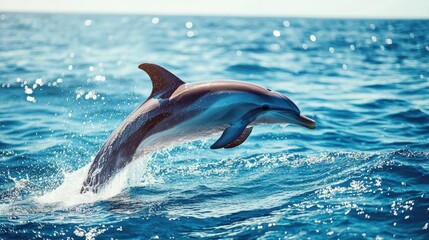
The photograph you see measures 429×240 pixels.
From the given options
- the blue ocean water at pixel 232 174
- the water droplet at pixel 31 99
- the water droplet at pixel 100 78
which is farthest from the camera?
the water droplet at pixel 100 78

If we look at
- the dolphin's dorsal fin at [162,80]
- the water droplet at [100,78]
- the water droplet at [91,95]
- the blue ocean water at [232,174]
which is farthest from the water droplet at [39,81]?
the dolphin's dorsal fin at [162,80]

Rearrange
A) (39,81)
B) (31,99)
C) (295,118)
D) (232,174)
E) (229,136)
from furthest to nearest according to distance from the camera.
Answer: (39,81), (31,99), (232,174), (295,118), (229,136)

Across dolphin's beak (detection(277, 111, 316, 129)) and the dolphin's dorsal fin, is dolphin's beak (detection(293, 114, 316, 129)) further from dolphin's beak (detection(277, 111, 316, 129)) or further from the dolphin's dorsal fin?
the dolphin's dorsal fin

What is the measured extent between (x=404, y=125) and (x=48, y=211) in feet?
26.9

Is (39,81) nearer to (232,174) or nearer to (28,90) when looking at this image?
(28,90)

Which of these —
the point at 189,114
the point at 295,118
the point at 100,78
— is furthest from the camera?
the point at 100,78

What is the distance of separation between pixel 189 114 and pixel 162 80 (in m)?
0.60

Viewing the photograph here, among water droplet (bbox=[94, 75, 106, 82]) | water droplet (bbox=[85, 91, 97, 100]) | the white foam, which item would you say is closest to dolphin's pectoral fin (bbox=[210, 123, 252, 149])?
the white foam

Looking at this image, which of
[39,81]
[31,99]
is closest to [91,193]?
[31,99]

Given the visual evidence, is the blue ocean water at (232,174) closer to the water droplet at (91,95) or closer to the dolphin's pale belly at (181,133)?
the water droplet at (91,95)

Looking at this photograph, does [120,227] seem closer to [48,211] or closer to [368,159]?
[48,211]

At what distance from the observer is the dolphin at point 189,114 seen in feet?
22.3

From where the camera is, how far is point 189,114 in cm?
687

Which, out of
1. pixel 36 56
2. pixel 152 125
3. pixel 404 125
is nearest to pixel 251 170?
pixel 152 125
